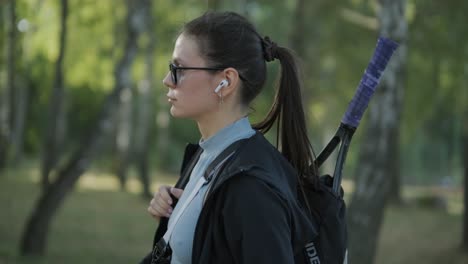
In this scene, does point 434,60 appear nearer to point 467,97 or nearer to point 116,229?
point 467,97

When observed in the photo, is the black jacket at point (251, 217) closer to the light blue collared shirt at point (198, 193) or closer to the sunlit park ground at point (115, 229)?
the light blue collared shirt at point (198, 193)

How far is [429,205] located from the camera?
25.0 m

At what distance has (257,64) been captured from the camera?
2.68 metres

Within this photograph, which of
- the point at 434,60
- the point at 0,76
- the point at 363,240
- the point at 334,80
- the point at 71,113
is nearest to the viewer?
the point at 363,240

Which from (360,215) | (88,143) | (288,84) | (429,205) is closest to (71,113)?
(429,205)

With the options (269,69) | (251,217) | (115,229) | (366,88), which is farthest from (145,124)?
(251,217)

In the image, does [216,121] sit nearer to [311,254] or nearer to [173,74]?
[173,74]

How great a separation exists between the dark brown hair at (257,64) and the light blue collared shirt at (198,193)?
4.7 inches

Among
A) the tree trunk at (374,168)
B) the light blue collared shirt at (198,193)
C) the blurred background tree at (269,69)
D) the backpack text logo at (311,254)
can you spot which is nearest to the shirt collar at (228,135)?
the light blue collared shirt at (198,193)

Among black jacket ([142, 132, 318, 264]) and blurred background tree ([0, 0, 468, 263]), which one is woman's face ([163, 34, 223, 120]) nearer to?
black jacket ([142, 132, 318, 264])

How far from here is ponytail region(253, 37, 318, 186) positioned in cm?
271

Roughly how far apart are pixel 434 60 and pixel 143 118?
36.0 feet

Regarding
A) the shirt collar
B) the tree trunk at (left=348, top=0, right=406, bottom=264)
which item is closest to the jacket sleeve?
the shirt collar

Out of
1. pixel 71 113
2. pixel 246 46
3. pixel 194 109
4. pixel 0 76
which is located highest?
pixel 246 46
